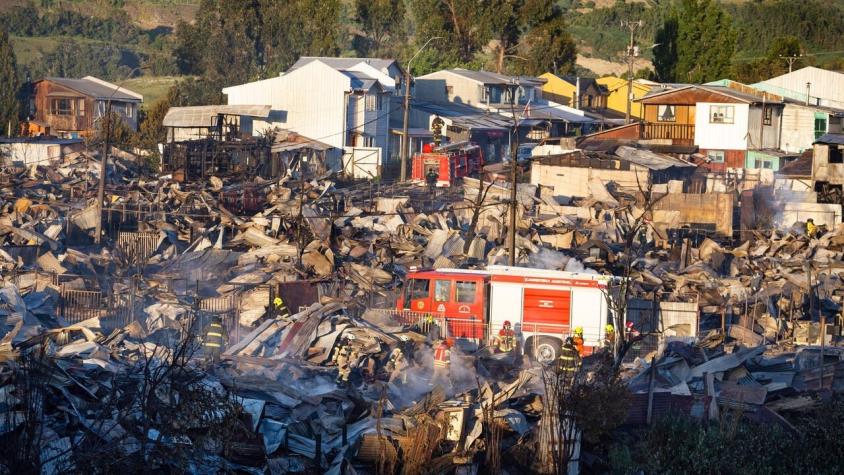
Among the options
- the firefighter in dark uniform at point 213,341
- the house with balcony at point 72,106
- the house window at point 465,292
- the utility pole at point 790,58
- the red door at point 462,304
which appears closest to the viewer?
the firefighter in dark uniform at point 213,341

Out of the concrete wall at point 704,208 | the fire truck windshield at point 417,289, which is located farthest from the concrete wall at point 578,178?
the fire truck windshield at point 417,289

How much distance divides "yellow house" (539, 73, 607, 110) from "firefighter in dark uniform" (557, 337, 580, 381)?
175ft

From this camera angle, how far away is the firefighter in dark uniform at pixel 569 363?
15500 mm

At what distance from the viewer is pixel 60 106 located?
59844 millimetres

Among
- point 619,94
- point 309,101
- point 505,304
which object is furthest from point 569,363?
→ point 619,94

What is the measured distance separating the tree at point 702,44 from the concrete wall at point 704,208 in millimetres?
38368

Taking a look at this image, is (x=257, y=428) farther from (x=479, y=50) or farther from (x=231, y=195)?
(x=479, y=50)

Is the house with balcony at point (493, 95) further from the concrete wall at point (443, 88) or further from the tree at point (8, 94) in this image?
the tree at point (8, 94)

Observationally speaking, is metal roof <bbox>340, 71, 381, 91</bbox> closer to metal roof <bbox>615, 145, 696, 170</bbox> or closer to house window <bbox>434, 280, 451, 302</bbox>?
metal roof <bbox>615, 145, 696, 170</bbox>

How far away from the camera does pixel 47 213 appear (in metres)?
34.1

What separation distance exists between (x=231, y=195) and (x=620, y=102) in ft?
136

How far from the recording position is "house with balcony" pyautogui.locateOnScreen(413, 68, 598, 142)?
62.3 metres

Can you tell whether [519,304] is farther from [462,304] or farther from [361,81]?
[361,81]

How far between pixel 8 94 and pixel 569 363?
4913 centimetres
